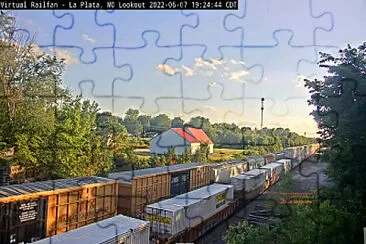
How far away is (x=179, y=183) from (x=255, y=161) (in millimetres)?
5334

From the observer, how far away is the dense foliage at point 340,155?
10.3 ft

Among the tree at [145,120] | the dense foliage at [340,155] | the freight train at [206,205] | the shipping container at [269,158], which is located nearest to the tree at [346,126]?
the dense foliage at [340,155]

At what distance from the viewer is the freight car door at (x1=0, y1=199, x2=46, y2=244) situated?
5.22 m

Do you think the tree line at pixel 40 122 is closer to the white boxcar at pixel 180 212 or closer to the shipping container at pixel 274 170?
the white boxcar at pixel 180 212

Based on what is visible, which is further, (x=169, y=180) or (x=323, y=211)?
(x=169, y=180)

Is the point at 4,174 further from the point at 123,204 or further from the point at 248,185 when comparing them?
the point at 248,185

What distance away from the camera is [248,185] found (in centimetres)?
1001

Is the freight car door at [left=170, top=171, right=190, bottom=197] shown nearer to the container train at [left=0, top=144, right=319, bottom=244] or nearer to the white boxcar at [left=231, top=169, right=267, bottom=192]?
the container train at [left=0, top=144, right=319, bottom=244]

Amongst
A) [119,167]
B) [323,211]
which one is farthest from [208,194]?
[119,167]

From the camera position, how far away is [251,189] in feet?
33.5

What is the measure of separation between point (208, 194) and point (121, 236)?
10.7 feet

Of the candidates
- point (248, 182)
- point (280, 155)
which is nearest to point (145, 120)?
point (248, 182)

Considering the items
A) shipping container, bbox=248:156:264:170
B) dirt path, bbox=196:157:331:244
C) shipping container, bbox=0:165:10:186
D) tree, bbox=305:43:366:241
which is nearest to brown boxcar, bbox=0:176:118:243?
dirt path, bbox=196:157:331:244

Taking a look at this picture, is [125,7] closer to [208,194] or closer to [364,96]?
[364,96]
